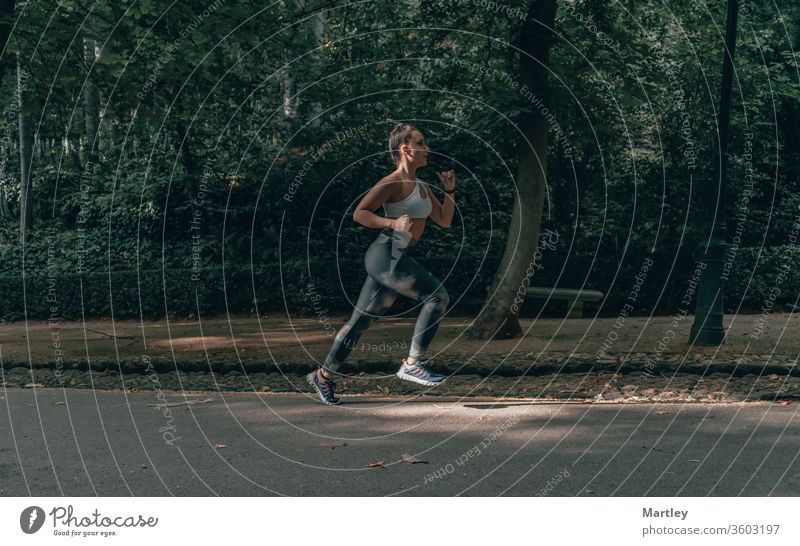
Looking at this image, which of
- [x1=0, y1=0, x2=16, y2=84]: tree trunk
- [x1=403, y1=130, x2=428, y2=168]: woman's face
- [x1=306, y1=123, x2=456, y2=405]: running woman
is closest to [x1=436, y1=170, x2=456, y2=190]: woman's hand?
[x1=306, y1=123, x2=456, y2=405]: running woman

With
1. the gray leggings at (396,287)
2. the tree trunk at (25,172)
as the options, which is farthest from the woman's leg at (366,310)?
the tree trunk at (25,172)

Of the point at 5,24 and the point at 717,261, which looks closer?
the point at 5,24

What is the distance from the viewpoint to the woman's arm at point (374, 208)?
3.67 m

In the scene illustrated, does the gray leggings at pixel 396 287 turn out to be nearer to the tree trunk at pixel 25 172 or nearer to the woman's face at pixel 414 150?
the woman's face at pixel 414 150

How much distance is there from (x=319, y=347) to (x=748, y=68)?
38.0ft

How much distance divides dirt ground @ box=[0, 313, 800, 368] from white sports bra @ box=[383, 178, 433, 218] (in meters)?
5.63

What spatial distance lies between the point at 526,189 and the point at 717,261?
2.84m

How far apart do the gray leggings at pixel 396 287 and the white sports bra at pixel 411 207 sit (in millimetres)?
85

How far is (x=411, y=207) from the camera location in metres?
3.77

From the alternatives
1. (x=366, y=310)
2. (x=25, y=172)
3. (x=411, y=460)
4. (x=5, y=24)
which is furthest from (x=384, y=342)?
(x=25, y=172)

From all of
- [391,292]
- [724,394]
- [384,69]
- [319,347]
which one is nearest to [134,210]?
[384,69]

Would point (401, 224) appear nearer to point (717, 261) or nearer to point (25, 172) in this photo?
point (717, 261)

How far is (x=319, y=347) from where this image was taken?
1191 cm

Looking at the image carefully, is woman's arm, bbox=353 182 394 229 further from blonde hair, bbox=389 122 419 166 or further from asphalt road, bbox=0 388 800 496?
asphalt road, bbox=0 388 800 496
